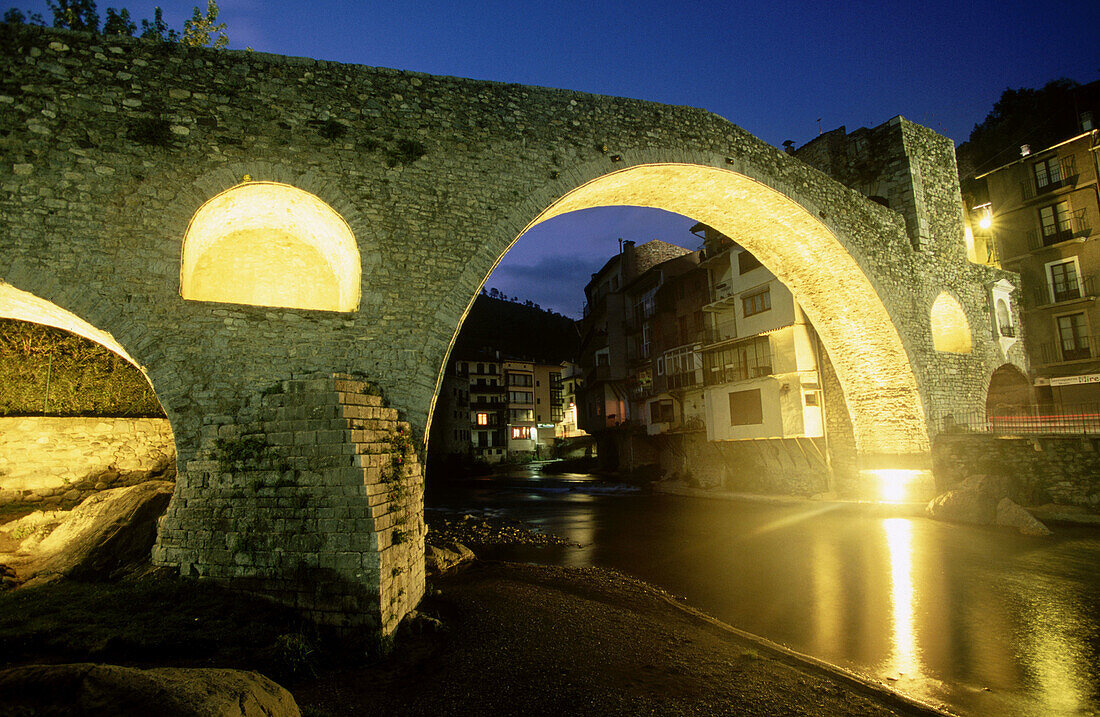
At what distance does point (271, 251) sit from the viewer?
28.2 feet

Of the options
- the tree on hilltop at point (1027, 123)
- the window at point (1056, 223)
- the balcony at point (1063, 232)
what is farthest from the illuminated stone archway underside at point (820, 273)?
the tree on hilltop at point (1027, 123)

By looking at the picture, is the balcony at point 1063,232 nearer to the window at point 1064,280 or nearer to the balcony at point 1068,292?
the window at point 1064,280

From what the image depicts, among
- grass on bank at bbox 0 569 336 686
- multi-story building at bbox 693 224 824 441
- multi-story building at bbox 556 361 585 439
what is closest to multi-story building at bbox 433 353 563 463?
multi-story building at bbox 556 361 585 439

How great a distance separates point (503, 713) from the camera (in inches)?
171

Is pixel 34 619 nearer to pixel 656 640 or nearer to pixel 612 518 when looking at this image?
pixel 656 640

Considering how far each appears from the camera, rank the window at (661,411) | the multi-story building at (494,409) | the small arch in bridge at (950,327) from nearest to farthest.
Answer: the small arch in bridge at (950,327) → the window at (661,411) → the multi-story building at (494,409)

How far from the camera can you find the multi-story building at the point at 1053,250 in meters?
18.6

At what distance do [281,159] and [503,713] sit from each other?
7.06 metres

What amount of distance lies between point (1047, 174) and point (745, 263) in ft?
39.6

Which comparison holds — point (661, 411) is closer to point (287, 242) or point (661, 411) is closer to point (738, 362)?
point (738, 362)

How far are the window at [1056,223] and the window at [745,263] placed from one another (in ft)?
36.6

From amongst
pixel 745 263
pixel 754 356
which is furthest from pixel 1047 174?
pixel 754 356

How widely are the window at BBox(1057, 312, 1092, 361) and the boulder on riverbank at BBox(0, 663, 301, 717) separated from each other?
25.9 m

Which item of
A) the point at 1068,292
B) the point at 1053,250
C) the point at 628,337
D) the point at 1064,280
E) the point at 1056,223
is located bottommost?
the point at 1068,292
